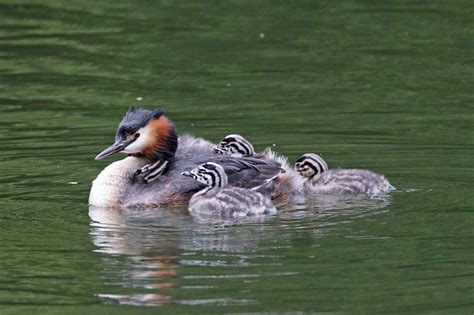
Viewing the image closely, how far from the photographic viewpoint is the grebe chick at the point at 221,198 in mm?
12586

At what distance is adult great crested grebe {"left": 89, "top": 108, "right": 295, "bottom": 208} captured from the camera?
43.2 feet

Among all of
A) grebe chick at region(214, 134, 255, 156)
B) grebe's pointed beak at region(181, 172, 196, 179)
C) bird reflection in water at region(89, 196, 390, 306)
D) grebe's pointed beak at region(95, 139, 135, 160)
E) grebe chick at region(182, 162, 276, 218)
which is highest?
grebe's pointed beak at region(95, 139, 135, 160)

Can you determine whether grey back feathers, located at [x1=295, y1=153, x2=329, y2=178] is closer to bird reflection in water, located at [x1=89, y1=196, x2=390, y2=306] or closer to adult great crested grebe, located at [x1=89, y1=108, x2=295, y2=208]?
adult great crested grebe, located at [x1=89, y1=108, x2=295, y2=208]

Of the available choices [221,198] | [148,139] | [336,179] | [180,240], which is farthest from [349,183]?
[180,240]

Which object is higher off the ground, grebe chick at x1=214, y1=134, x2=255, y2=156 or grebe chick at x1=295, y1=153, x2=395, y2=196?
grebe chick at x1=214, y1=134, x2=255, y2=156

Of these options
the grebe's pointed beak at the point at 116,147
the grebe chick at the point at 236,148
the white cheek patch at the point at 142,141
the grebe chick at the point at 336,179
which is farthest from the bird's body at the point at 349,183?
the grebe's pointed beak at the point at 116,147

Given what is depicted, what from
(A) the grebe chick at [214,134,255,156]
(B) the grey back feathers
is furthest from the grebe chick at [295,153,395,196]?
(A) the grebe chick at [214,134,255,156]

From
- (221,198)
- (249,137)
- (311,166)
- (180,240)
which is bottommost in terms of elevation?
(180,240)

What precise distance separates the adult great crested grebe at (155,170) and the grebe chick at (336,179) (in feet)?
0.71

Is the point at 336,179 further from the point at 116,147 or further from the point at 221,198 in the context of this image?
the point at 116,147

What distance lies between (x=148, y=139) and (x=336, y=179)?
68.9 inches

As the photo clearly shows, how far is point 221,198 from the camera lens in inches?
498

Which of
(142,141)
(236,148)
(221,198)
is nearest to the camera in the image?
(221,198)

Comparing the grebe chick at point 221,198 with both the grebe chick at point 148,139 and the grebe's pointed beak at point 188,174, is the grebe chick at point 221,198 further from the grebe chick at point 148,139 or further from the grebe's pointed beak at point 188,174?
the grebe chick at point 148,139
